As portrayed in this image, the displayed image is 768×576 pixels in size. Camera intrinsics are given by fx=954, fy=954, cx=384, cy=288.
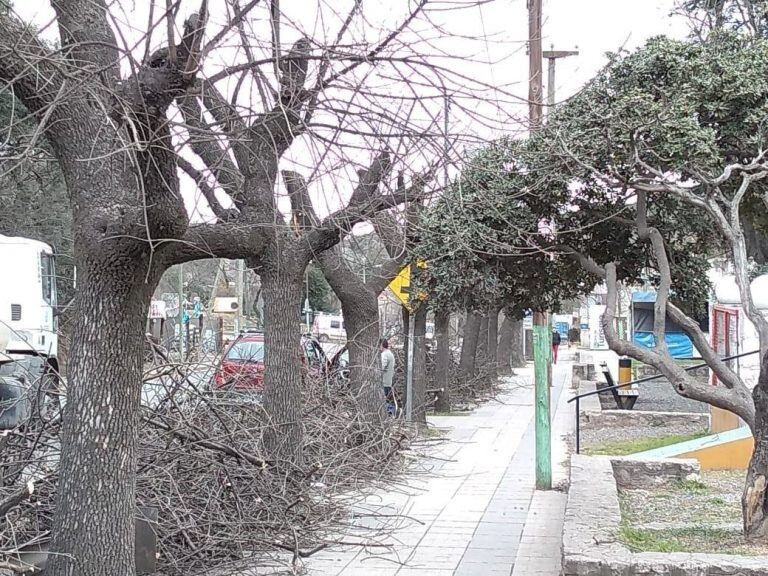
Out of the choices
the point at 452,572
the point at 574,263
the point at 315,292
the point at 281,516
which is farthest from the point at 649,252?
the point at 315,292

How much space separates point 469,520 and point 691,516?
217cm

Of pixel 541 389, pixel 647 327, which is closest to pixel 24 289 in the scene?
pixel 541 389

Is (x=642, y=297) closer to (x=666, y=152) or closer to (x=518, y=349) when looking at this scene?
(x=518, y=349)

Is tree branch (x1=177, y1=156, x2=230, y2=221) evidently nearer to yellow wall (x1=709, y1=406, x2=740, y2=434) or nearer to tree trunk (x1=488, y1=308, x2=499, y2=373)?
yellow wall (x1=709, y1=406, x2=740, y2=434)

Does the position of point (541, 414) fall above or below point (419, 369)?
below

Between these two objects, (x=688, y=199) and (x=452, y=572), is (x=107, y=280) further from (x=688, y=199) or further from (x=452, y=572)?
(x=688, y=199)

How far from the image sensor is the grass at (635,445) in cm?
1395

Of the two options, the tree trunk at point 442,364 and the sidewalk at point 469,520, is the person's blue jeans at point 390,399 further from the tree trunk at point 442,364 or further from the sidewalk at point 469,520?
the tree trunk at point 442,364

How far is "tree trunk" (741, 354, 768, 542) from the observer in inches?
267

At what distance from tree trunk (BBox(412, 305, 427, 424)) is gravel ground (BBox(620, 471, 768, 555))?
20.7 ft

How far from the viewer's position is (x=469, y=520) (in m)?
9.52

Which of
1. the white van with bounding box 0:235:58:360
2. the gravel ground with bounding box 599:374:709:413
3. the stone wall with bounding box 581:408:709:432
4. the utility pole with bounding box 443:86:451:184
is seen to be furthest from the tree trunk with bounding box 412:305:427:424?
the utility pole with bounding box 443:86:451:184

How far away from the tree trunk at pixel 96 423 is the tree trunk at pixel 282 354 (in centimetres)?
408

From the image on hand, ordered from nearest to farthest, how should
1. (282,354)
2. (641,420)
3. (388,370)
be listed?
(282,354)
(641,420)
(388,370)
